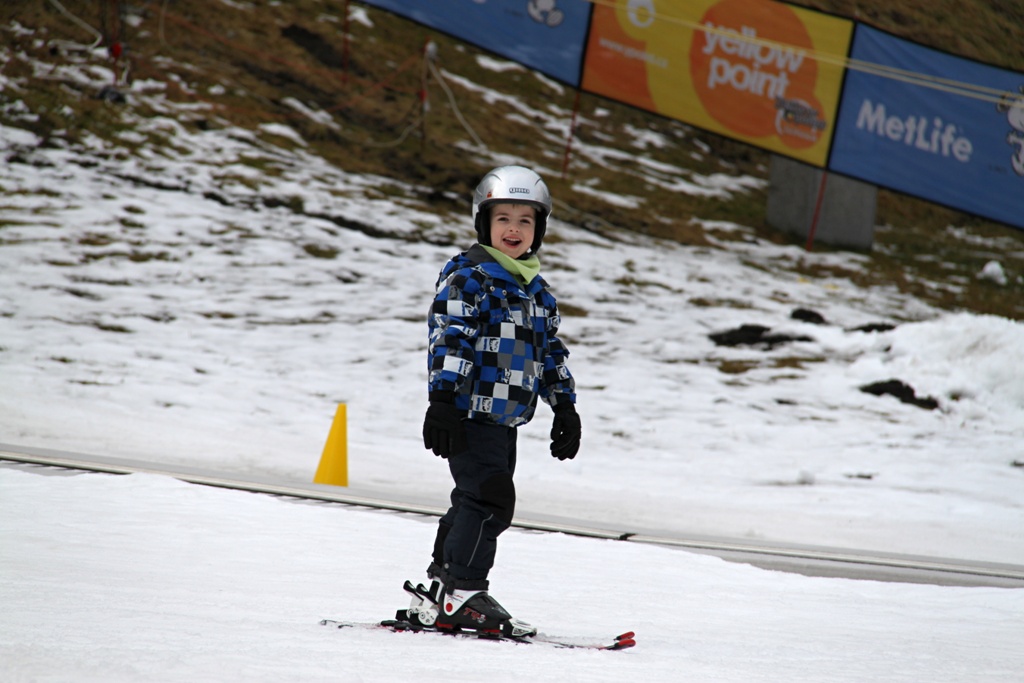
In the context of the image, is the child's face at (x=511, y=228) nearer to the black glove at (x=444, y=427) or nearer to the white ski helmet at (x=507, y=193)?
the white ski helmet at (x=507, y=193)

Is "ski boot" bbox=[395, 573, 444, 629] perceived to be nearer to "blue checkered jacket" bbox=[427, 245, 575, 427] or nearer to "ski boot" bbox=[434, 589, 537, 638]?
"ski boot" bbox=[434, 589, 537, 638]

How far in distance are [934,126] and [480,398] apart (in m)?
13.9

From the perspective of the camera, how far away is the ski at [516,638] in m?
3.15

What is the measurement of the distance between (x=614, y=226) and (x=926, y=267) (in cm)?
579

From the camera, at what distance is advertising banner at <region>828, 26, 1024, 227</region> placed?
1478 cm

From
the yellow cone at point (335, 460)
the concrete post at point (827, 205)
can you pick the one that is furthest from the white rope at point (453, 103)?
the yellow cone at point (335, 460)

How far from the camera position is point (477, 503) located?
327cm

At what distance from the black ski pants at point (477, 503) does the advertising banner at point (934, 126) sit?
542 inches

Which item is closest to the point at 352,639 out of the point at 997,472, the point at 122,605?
the point at 122,605

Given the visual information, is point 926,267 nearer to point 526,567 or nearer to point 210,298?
point 210,298

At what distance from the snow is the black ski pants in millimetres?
264

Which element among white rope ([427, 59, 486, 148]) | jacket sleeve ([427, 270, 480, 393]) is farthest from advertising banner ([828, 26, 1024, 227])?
jacket sleeve ([427, 270, 480, 393])

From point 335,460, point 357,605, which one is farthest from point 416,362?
point 357,605

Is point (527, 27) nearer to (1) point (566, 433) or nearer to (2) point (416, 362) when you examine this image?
(2) point (416, 362)
